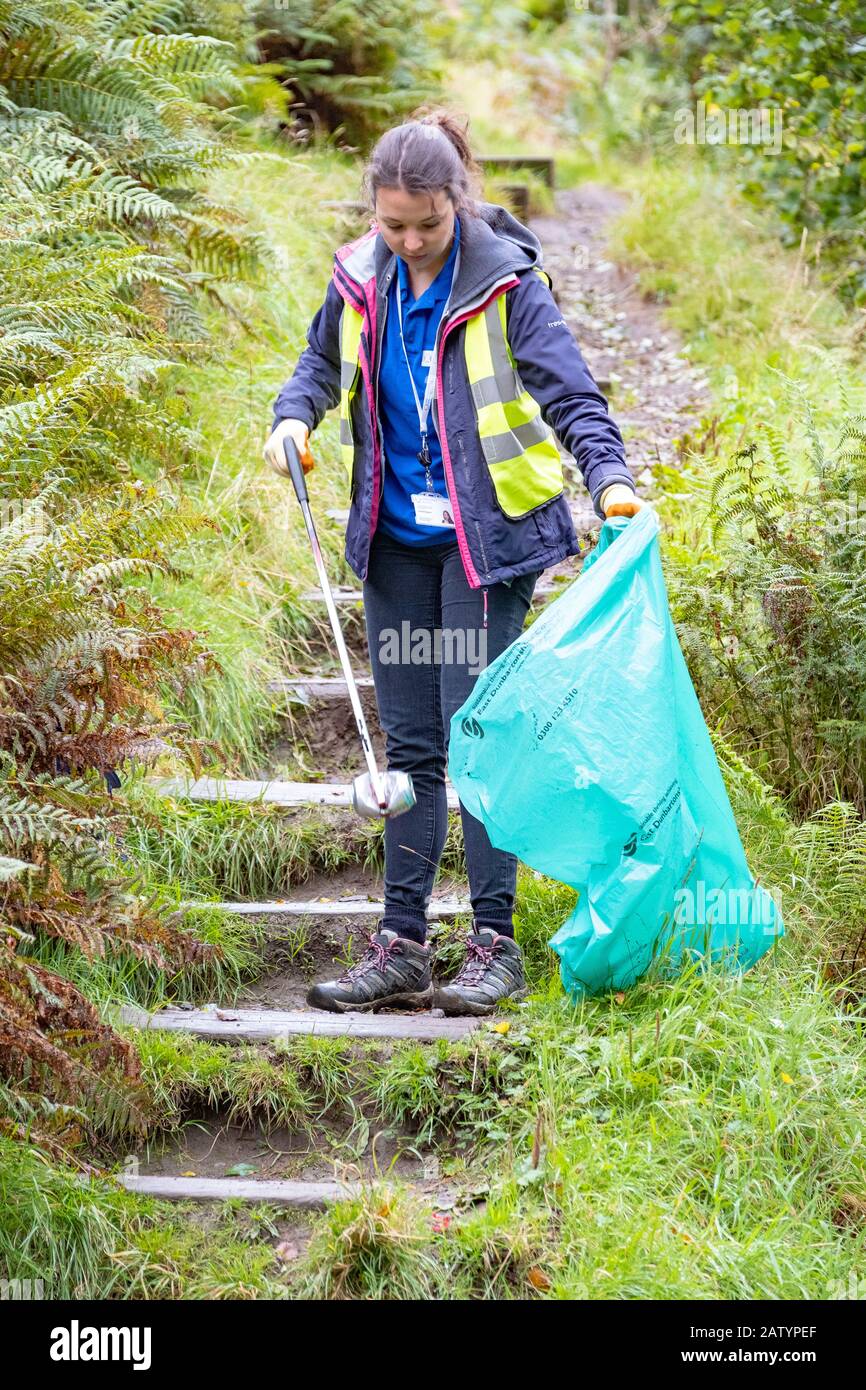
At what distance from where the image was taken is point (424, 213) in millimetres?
2973

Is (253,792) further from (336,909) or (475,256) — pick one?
(475,256)

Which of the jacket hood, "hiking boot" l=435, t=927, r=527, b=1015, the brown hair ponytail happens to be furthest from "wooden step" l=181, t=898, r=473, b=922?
the brown hair ponytail

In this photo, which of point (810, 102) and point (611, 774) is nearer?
point (611, 774)

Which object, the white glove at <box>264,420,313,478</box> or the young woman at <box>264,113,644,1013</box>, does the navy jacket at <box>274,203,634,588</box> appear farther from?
the white glove at <box>264,420,313,478</box>

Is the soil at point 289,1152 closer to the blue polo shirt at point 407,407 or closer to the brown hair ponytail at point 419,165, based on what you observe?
the blue polo shirt at point 407,407

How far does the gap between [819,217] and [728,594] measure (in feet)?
16.7

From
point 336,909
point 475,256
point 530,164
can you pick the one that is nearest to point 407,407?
point 475,256

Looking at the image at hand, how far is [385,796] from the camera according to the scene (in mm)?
3143

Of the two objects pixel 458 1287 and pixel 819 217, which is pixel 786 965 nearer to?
pixel 458 1287

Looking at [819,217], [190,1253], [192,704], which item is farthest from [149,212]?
[819,217]

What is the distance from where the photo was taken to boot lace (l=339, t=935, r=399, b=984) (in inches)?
135

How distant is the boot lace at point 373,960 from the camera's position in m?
3.43

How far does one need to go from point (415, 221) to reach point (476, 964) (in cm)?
175

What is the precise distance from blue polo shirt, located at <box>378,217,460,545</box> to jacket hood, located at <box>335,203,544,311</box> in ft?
0.10
